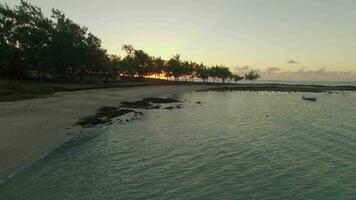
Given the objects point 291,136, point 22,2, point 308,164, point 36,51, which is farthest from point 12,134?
point 22,2

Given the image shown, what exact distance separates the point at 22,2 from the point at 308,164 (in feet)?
306

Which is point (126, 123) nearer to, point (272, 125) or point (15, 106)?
point (15, 106)

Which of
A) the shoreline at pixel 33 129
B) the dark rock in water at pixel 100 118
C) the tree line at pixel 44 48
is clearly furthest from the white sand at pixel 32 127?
the tree line at pixel 44 48

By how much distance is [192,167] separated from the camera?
22328mm

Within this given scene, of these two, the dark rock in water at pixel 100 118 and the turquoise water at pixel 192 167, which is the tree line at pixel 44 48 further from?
the turquoise water at pixel 192 167

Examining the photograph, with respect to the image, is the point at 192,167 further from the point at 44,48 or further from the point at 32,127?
the point at 44,48

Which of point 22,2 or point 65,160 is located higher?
point 22,2

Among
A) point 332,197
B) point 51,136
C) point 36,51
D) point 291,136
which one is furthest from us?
point 36,51

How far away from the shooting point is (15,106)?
4412cm

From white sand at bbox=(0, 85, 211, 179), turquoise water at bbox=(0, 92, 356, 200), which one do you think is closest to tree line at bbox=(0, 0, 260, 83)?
white sand at bbox=(0, 85, 211, 179)

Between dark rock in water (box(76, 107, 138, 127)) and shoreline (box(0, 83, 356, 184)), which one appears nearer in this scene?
shoreline (box(0, 83, 356, 184))

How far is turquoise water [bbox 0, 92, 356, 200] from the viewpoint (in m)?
17.7

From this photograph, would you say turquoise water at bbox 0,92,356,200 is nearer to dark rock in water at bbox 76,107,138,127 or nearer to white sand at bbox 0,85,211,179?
white sand at bbox 0,85,211,179

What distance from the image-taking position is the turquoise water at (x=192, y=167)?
1766 centimetres
